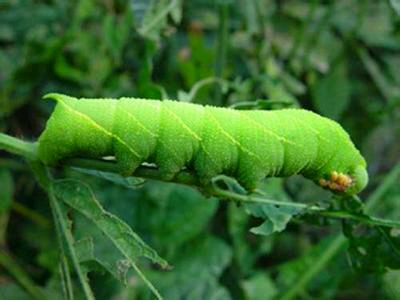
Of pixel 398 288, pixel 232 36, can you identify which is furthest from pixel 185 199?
pixel 232 36

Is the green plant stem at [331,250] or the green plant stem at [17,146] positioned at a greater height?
the green plant stem at [17,146]

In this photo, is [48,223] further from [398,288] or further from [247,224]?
[398,288]

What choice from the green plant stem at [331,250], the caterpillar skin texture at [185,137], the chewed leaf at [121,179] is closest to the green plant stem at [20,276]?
the green plant stem at [331,250]

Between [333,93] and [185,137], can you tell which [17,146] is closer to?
A: [185,137]

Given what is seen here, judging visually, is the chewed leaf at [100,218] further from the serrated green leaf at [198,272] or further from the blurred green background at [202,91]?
the serrated green leaf at [198,272]

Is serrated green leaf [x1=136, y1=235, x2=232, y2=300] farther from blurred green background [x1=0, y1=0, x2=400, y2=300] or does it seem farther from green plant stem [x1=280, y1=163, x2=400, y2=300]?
green plant stem [x1=280, y1=163, x2=400, y2=300]

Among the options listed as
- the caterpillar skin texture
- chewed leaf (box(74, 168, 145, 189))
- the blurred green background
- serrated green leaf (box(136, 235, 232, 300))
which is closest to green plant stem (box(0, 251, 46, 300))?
the blurred green background
